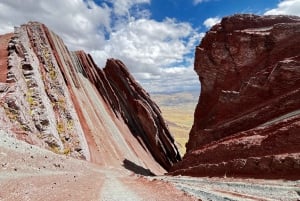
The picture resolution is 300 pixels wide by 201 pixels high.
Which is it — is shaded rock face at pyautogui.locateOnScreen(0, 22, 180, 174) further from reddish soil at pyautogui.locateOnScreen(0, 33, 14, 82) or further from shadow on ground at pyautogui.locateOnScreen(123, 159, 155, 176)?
shadow on ground at pyautogui.locateOnScreen(123, 159, 155, 176)

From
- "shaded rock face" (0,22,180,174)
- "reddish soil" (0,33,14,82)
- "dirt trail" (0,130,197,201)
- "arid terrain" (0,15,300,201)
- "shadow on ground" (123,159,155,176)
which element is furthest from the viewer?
"shadow on ground" (123,159,155,176)

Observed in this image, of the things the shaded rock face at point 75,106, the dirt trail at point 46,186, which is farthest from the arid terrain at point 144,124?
the shaded rock face at point 75,106

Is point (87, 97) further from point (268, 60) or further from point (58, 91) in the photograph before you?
point (268, 60)

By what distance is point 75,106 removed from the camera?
46.8 m

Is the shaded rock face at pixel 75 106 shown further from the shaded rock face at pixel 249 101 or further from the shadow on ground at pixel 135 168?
the shaded rock face at pixel 249 101

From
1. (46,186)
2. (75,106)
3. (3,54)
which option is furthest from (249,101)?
(3,54)

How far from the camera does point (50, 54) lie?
49.9m

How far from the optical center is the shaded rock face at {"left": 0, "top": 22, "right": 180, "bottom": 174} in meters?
33.4

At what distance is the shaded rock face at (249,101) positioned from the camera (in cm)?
2319

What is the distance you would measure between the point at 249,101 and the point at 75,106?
973 inches

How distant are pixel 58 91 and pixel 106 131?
9.69m

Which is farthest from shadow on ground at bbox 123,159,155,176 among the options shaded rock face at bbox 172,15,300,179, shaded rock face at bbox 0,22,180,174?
shaded rock face at bbox 172,15,300,179

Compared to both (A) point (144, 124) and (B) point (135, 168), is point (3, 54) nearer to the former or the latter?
(B) point (135, 168)

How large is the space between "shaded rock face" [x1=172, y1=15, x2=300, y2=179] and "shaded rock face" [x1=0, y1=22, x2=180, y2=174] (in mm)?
10605
